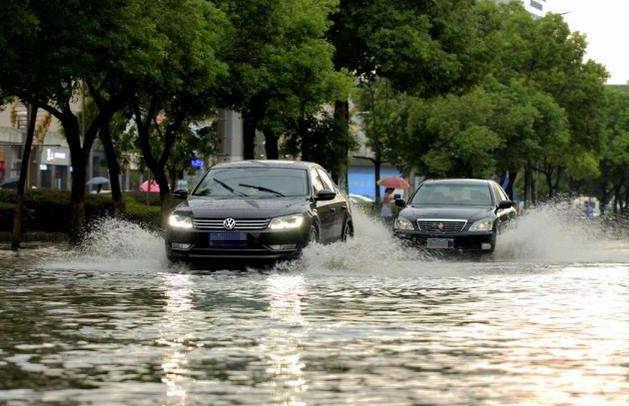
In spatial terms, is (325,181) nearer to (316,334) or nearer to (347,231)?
(347,231)

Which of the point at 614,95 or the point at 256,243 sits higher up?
the point at 614,95

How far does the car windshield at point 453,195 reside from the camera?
28594 millimetres

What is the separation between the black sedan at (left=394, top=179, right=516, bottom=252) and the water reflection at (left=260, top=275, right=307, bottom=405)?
8.44m

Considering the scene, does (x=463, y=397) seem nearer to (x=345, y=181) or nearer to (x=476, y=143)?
(x=345, y=181)

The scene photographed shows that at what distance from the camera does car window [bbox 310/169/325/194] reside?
900 inches

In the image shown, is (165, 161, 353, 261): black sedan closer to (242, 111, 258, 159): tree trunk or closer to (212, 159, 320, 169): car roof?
(212, 159, 320, 169): car roof

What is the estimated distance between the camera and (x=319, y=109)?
42.6m

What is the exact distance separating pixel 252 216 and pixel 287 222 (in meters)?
0.50

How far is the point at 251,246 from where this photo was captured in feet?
69.3

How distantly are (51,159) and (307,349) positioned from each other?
69.9 meters

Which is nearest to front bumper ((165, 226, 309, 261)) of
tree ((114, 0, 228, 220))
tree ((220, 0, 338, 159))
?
tree ((114, 0, 228, 220))

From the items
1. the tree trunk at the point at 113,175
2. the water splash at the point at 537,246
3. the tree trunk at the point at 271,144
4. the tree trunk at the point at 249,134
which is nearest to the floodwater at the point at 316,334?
the water splash at the point at 537,246

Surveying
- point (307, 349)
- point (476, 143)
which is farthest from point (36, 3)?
point (476, 143)

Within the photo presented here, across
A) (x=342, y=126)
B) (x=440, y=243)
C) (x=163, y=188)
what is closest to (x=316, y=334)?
(x=440, y=243)
